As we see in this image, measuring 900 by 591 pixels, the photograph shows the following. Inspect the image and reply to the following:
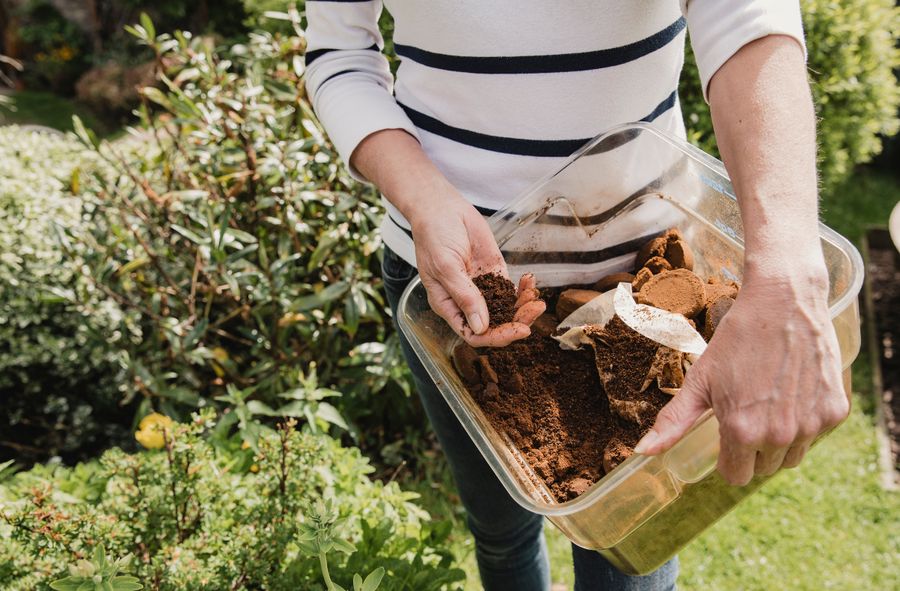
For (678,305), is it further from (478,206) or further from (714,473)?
(478,206)

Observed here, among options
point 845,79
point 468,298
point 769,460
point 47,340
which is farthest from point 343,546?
point 845,79

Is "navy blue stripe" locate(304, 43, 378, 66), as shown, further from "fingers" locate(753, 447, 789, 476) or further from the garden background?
"fingers" locate(753, 447, 789, 476)

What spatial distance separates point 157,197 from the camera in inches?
94.7

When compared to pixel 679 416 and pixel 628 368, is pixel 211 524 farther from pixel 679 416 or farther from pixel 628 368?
pixel 679 416

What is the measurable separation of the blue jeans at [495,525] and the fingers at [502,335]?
372 mm

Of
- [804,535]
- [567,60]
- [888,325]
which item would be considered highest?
[567,60]

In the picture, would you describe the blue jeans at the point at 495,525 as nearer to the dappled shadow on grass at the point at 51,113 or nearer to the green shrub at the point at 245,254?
the green shrub at the point at 245,254

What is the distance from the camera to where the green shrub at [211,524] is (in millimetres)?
1391

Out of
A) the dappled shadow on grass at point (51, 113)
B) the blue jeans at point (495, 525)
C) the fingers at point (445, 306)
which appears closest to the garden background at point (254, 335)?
the blue jeans at point (495, 525)

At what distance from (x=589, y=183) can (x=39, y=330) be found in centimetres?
220

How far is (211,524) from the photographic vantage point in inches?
61.7

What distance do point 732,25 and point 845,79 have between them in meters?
2.63

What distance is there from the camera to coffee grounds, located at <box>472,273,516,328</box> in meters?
1.08

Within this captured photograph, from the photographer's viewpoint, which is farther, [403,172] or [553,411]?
[403,172]
